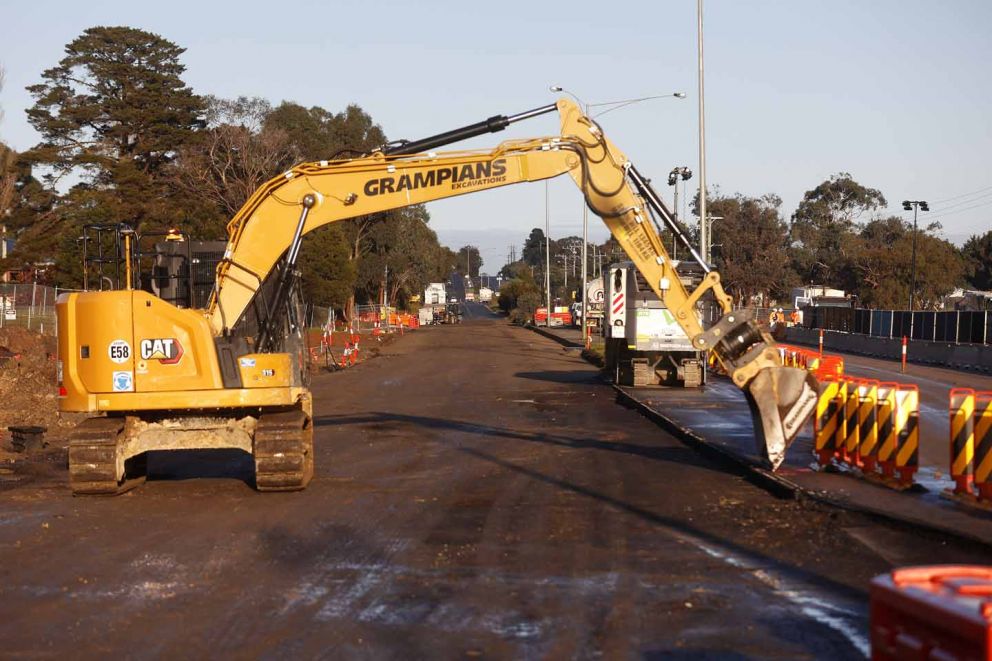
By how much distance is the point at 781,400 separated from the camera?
14.3 metres

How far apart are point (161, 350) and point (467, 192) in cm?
466

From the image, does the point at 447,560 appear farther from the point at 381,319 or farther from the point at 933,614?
the point at 381,319

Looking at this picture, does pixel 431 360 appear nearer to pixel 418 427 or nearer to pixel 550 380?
pixel 550 380

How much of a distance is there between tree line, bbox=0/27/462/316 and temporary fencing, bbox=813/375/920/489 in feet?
135

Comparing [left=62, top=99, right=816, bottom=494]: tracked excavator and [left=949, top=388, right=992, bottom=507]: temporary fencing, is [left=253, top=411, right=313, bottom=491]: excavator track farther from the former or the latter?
[left=949, top=388, right=992, bottom=507]: temporary fencing

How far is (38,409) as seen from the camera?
25406 millimetres

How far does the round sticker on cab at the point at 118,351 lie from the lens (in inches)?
548

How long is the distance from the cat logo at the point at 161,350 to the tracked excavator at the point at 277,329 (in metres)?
0.01

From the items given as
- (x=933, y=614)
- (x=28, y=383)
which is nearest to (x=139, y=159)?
(x=28, y=383)

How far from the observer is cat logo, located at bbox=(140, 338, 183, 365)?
14.0 meters

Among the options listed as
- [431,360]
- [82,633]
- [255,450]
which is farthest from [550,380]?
[82,633]

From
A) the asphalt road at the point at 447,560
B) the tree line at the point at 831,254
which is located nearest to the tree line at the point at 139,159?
the tree line at the point at 831,254

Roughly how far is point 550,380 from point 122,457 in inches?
832

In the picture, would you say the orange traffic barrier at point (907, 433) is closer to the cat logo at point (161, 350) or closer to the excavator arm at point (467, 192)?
the excavator arm at point (467, 192)
